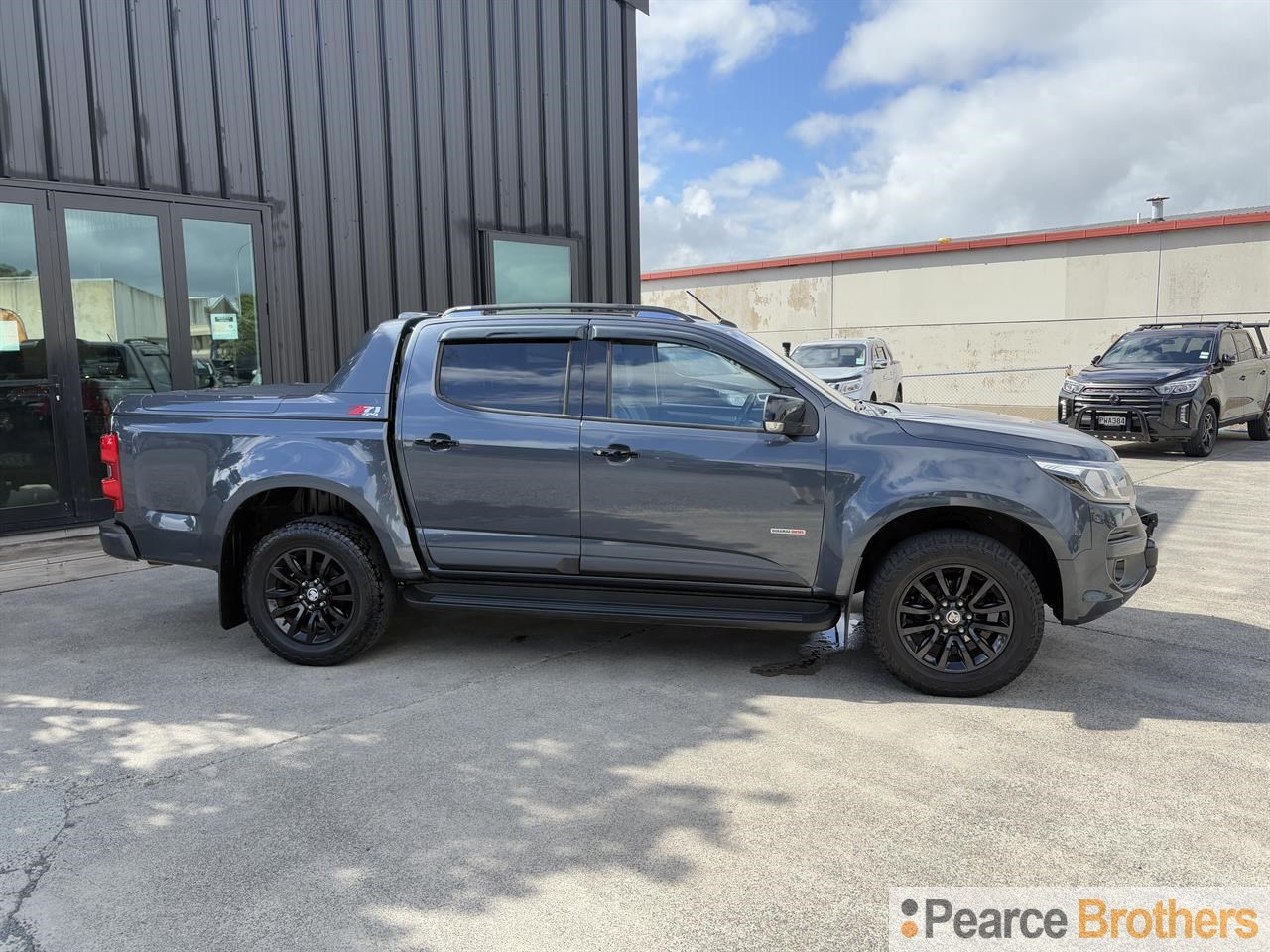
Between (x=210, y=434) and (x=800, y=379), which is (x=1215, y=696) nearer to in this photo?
(x=800, y=379)

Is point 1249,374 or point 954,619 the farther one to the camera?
point 1249,374

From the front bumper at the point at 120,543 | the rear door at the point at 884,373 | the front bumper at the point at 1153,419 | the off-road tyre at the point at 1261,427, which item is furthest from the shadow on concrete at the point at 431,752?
the rear door at the point at 884,373

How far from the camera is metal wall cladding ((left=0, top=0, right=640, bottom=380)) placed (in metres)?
8.21

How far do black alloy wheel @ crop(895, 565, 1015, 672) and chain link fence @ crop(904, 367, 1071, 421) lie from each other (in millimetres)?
17108

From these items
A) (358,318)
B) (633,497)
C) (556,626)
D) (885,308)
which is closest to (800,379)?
(633,497)

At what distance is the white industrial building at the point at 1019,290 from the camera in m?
19.5

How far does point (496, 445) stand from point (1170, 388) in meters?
11.3

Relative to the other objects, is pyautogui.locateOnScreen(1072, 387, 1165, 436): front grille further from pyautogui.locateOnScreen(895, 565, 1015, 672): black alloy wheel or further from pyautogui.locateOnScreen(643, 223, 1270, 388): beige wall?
pyautogui.locateOnScreen(895, 565, 1015, 672): black alloy wheel

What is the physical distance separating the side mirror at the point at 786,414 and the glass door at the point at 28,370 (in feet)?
22.6

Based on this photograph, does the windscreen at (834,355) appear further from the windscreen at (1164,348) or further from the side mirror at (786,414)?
the side mirror at (786,414)

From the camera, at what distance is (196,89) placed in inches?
347

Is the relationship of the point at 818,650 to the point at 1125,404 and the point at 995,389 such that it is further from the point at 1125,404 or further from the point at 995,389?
the point at 995,389

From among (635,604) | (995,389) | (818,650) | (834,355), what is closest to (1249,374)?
(834,355)

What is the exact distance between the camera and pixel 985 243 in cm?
2208
